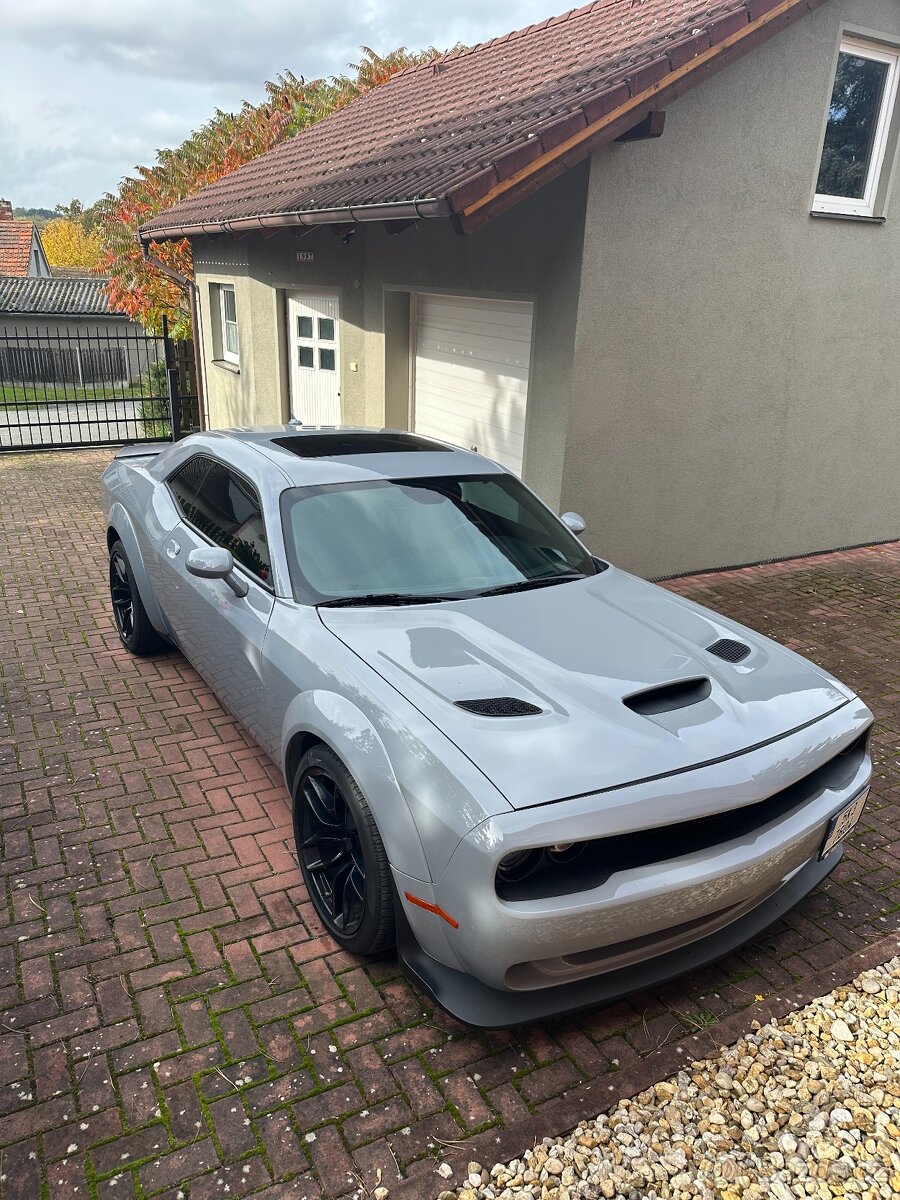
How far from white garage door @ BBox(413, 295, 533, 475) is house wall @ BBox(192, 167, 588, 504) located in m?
0.22

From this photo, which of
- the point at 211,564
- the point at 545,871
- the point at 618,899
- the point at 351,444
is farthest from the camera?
the point at 351,444

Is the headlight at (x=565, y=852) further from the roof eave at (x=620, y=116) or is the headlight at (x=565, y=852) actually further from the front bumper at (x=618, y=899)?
the roof eave at (x=620, y=116)

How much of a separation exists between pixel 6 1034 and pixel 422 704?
5.48ft

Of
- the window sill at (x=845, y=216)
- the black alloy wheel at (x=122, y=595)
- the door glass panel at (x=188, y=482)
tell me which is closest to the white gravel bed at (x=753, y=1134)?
the door glass panel at (x=188, y=482)

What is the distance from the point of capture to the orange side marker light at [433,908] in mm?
2420

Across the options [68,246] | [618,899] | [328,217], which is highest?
[68,246]

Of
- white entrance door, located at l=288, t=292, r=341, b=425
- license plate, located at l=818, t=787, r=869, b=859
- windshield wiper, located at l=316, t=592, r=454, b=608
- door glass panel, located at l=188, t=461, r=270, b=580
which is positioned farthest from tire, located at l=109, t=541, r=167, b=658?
white entrance door, located at l=288, t=292, r=341, b=425

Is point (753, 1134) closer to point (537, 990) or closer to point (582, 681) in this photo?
point (537, 990)

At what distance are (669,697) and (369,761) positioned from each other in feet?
3.35

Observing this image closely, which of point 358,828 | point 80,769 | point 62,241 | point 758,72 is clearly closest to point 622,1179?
point 358,828

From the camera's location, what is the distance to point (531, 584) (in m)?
3.63

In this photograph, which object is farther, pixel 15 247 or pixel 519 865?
pixel 15 247

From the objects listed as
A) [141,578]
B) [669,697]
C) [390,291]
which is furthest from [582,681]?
[390,291]

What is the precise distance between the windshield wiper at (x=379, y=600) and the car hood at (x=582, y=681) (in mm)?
63
